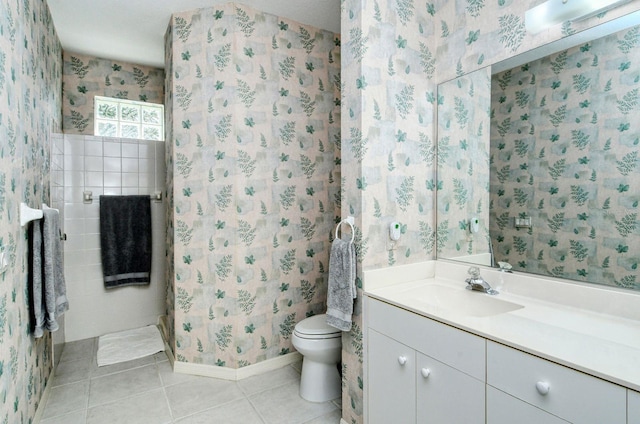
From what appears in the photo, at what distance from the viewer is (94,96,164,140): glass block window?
3469mm

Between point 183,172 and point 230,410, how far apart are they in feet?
5.51

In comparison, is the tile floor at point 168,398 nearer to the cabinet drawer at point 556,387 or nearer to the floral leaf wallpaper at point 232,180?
the floral leaf wallpaper at point 232,180

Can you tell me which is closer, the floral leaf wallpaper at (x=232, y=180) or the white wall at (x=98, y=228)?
the floral leaf wallpaper at (x=232, y=180)

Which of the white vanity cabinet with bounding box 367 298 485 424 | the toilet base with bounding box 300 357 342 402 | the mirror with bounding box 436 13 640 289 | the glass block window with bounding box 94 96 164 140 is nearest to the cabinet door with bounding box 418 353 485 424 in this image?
the white vanity cabinet with bounding box 367 298 485 424

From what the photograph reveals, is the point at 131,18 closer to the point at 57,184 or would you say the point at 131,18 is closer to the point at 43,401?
the point at 57,184

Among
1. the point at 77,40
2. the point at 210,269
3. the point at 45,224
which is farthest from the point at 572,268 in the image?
the point at 77,40

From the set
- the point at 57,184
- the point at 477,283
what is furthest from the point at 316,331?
the point at 57,184

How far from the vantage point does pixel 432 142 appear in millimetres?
1987

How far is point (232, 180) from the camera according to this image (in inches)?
95.2

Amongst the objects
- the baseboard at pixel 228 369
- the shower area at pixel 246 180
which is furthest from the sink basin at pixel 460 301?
the baseboard at pixel 228 369

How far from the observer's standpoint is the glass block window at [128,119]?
3469 millimetres

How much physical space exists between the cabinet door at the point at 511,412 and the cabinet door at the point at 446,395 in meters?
0.03

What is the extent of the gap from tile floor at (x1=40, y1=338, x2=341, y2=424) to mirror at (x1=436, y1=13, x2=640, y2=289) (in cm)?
142

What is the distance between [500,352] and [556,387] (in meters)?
0.17
